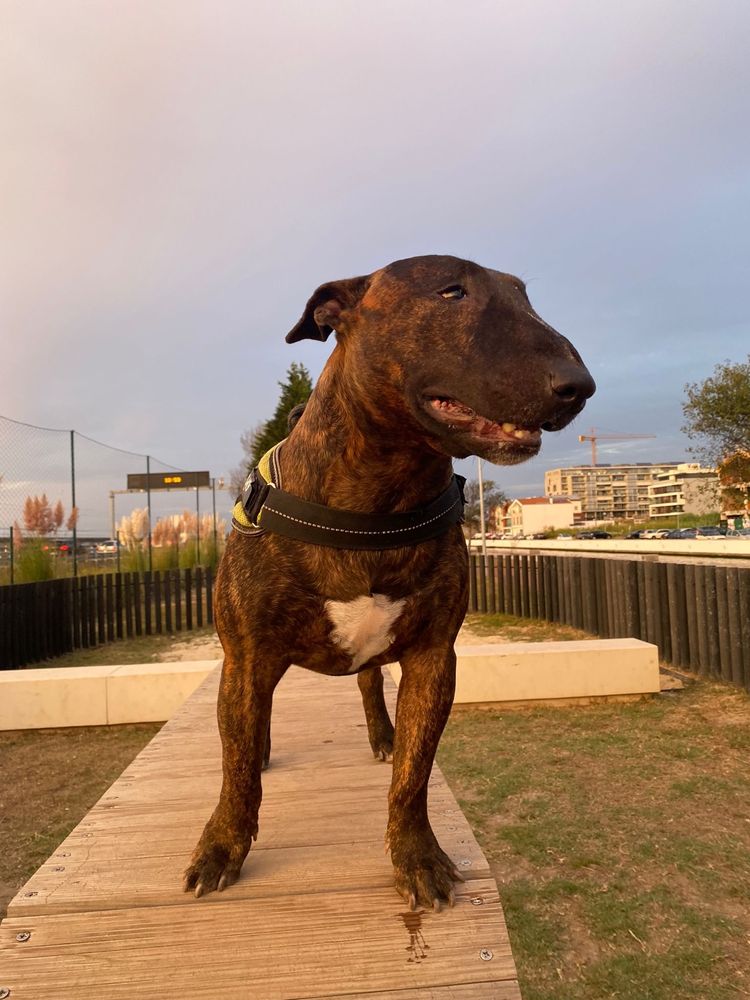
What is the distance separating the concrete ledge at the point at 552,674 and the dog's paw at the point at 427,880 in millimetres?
4359

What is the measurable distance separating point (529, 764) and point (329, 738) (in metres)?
2.39

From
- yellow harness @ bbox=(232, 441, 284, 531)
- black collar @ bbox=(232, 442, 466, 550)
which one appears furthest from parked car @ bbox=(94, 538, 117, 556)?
black collar @ bbox=(232, 442, 466, 550)

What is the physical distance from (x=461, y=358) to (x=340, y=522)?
1.66ft

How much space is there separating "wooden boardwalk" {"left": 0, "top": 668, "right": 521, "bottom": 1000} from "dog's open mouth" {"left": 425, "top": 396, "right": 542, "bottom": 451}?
1.15 meters

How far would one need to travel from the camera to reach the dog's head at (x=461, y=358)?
135 centimetres

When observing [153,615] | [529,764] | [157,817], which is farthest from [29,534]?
[157,817]

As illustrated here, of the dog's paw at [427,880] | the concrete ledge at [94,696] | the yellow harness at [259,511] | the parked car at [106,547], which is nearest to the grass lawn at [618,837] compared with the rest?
the dog's paw at [427,880]

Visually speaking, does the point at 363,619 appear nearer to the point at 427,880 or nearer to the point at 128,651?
the point at 427,880

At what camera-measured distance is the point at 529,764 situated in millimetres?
4969

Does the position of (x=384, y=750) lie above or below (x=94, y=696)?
above

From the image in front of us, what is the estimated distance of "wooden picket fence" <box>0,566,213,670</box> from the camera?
877 cm

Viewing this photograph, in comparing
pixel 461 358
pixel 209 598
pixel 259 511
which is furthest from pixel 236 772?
pixel 209 598

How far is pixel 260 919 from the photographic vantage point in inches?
65.1

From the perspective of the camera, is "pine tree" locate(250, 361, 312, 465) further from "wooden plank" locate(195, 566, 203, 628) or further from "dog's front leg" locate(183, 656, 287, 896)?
"dog's front leg" locate(183, 656, 287, 896)
